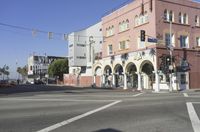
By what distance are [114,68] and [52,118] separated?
44.6 m

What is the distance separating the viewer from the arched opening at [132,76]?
55.2 metres

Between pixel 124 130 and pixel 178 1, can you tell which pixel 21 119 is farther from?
pixel 178 1

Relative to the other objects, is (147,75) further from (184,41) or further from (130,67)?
(184,41)

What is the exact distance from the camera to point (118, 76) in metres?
60.1

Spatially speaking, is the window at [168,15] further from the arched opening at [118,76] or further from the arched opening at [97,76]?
the arched opening at [97,76]

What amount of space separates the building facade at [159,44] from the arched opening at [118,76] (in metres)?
1.16

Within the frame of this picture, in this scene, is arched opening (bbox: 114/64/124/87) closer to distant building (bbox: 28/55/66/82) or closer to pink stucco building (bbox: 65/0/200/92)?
pink stucco building (bbox: 65/0/200/92)

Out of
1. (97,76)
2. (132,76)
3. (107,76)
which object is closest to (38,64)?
(97,76)

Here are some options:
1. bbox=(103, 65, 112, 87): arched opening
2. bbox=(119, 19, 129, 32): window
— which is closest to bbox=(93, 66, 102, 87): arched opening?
bbox=(103, 65, 112, 87): arched opening

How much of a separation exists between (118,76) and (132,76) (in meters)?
4.73

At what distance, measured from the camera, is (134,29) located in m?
52.5

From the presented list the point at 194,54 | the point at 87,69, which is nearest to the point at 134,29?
the point at 194,54

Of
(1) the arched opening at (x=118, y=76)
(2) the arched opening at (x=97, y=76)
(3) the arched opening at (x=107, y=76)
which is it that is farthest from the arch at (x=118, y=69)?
(2) the arched opening at (x=97, y=76)

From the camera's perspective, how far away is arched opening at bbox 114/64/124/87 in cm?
5881
